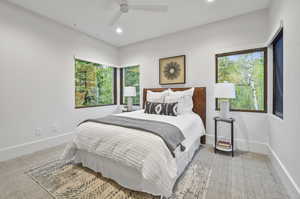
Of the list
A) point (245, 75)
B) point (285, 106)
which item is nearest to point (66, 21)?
point (245, 75)

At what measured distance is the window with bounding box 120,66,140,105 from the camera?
431 cm

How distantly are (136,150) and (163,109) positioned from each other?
4.65ft

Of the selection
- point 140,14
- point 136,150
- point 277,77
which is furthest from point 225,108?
point 140,14

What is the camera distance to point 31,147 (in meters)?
2.60

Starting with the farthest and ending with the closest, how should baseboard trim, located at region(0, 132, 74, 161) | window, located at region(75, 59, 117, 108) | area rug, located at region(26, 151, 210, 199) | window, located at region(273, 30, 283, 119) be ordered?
window, located at region(75, 59, 117, 108), baseboard trim, located at region(0, 132, 74, 161), window, located at region(273, 30, 283, 119), area rug, located at region(26, 151, 210, 199)

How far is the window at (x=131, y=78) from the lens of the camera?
4.31 meters

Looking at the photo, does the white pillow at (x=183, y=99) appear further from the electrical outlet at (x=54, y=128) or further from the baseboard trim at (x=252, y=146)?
the electrical outlet at (x=54, y=128)

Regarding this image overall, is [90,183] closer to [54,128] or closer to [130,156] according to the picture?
[130,156]

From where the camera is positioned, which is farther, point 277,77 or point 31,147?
point 31,147

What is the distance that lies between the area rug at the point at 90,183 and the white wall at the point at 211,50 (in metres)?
1.37

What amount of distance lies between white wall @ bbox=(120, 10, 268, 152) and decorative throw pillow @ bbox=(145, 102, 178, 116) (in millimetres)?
939

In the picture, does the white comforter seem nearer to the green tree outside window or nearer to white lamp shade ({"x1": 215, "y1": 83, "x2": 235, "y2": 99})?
white lamp shade ({"x1": 215, "y1": 83, "x2": 235, "y2": 99})

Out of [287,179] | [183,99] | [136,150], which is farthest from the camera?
[183,99]

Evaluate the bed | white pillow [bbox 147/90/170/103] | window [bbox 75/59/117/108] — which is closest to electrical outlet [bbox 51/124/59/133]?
window [bbox 75/59/117/108]
